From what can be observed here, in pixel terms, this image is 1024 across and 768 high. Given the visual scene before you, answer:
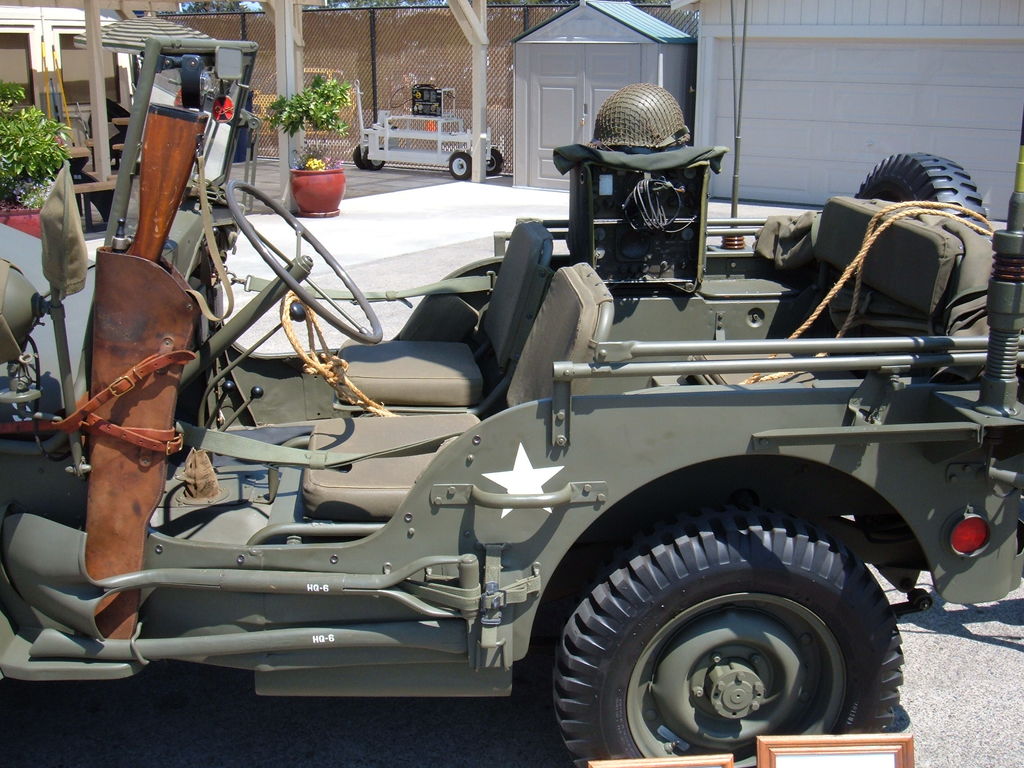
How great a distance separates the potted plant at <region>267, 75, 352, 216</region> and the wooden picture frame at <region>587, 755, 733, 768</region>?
37.1ft

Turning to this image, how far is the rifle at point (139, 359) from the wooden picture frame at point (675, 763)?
4.19ft

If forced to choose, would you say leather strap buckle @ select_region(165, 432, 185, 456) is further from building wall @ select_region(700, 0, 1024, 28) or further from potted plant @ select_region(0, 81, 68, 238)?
building wall @ select_region(700, 0, 1024, 28)

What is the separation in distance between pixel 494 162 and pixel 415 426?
15.0 m

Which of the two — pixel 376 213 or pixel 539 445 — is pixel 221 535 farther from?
pixel 376 213

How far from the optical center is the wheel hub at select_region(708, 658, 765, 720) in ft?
9.26

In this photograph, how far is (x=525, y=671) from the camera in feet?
11.9

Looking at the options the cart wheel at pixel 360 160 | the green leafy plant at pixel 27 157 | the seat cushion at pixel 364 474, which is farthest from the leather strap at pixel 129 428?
the cart wheel at pixel 360 160

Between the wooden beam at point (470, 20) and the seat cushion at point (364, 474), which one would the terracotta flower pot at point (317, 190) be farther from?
the seat cushion at point (364, 474)

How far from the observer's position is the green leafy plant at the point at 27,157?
893cm

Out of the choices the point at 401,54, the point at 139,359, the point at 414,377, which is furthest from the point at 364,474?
the point at 401,54

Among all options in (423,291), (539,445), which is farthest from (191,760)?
(423,291)

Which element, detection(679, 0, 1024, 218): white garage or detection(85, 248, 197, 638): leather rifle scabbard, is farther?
detection(679, 0, 1024, 218): white garage

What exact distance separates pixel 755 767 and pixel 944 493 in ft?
2.88

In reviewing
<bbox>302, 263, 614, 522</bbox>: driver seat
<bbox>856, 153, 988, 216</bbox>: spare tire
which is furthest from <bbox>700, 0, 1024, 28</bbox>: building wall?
<bbox>302, 263, 614, 522</bbox>: driver seat
